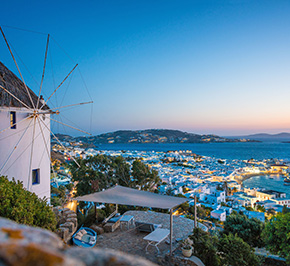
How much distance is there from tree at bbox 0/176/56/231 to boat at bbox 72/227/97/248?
8.00 feet

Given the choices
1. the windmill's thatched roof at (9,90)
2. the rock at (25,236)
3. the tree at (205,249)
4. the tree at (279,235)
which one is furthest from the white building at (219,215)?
the rock at (25,236)

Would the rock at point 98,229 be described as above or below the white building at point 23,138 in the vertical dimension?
below

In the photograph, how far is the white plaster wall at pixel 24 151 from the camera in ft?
30.8

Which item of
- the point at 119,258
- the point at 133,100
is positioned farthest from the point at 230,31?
the point at 133,100

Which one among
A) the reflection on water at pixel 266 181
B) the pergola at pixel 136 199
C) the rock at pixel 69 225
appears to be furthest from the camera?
the reflection on water at pixel 266 181

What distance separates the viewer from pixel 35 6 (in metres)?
15.2

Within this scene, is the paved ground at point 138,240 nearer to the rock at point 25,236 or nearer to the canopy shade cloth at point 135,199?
the canopy shade cloth at point 135,199

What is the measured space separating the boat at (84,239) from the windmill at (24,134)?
2.66 m

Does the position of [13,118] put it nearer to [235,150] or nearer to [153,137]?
[235,150]

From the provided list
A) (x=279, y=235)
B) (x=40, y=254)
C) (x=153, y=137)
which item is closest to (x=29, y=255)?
(x=40, y=254)

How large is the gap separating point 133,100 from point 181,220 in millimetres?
42859

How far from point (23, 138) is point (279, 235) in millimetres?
10184

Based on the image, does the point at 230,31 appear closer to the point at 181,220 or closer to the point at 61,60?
the point at 61,60

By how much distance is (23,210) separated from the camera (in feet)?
14.5
